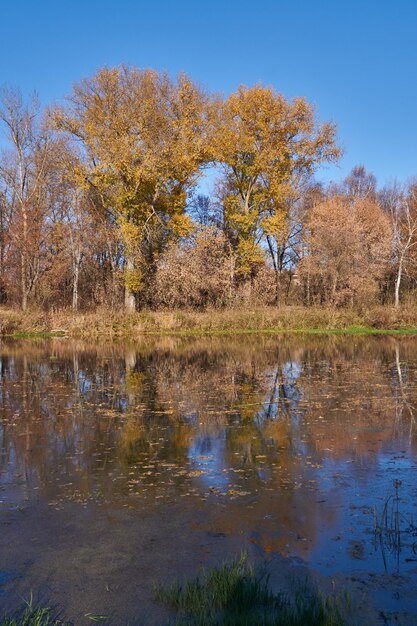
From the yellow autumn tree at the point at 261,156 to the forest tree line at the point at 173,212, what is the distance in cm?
9

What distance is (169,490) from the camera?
6.85 metres

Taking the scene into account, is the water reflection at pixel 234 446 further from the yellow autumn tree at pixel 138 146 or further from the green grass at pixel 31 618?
the yellow autumn tree at pixel 138 146

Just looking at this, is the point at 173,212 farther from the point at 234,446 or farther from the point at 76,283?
the point at 234,446

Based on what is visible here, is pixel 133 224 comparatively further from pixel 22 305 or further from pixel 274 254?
pixel 274 254

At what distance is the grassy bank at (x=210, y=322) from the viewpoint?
103ft

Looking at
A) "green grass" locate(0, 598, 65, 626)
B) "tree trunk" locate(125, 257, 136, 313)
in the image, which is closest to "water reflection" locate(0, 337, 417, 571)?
"green grass" locate(0, 598, 65, 626)

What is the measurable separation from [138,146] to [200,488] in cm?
2895

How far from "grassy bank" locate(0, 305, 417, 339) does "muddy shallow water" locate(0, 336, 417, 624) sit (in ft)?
54.5

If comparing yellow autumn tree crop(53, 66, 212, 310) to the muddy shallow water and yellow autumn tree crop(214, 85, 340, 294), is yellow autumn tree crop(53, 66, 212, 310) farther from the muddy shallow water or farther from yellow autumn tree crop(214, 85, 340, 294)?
the muddy shallow water

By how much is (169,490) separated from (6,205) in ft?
135

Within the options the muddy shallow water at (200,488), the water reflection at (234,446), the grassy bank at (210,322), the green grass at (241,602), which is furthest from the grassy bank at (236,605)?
the grassy bank at (210,322)

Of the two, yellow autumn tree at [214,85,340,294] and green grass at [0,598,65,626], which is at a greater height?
yellow autumn tree at [214,85,340,294]

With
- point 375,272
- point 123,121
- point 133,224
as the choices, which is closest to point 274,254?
point 375,272

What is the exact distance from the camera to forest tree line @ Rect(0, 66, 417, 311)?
Result: 33.4 m
